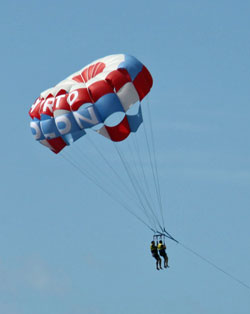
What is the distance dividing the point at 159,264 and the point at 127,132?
6.32 m

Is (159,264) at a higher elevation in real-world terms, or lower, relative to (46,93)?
lower

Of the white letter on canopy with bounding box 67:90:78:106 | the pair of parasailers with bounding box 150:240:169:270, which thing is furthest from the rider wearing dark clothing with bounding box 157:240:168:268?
the white letter on canopy with bounding box 67:90:78:106

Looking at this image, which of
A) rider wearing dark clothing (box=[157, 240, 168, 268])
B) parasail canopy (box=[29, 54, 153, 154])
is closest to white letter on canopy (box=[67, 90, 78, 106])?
parasail canopy (box=[29, 54, 153, 154])

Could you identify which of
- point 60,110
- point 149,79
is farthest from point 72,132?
point 149,79

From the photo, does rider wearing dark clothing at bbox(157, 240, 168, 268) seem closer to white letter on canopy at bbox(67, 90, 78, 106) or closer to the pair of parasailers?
the pair of parasailers

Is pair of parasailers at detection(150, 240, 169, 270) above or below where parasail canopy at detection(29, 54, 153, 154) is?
below

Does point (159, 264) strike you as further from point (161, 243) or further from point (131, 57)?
point (131, 57)

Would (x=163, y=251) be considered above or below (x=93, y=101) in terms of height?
below

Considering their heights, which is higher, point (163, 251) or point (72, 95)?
point (72, 95)

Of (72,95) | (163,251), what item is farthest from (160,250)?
(72,95)

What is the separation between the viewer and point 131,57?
54188mm

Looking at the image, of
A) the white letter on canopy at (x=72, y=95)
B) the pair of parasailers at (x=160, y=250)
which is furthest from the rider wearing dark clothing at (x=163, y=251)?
the white letter on canopy at (x=72, y=95)

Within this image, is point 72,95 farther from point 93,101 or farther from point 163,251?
point 163,251

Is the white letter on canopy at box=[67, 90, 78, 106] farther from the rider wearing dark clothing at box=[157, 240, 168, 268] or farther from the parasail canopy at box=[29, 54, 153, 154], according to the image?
the rider wearing dark clothing at box=[157, 240, 168, 268]
